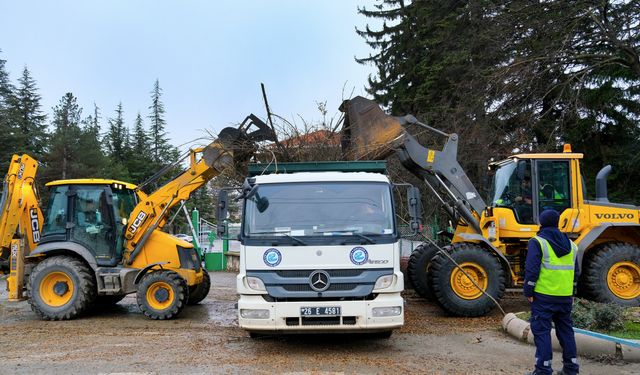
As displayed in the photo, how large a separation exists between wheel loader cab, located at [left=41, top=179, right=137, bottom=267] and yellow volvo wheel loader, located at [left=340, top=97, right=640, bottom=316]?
4711mm

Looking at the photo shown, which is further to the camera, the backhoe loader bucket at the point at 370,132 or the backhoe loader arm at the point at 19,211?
the backhoe loader arm at the point at 19,211

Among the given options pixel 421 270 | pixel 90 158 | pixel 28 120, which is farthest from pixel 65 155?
pixel 421 270

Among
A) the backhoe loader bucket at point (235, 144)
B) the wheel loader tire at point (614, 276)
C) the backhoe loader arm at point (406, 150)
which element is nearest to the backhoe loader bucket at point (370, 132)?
the backhoe loader arm at point (406, 150)

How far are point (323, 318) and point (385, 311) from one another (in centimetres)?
77

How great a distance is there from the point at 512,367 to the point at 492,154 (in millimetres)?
12811

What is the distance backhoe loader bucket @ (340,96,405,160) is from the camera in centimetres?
969

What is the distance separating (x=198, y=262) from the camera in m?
11.0

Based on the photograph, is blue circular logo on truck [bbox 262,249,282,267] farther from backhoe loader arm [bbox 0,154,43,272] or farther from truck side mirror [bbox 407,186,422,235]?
backhoe loader arm [bbox 0,154,43,272]

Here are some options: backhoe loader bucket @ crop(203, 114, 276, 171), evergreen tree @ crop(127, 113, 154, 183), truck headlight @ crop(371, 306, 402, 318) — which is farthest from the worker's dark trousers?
evergreen tree @ crop(127, 113, 154, 183)

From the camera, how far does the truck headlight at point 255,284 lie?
6.76m

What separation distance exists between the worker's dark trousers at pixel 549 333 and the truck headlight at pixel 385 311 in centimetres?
160

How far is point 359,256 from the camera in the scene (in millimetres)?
6812

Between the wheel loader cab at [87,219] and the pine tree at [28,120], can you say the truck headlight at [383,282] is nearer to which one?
the wheel loader cab at [87,219]

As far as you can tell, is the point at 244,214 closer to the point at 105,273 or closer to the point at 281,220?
the point at 281,220
